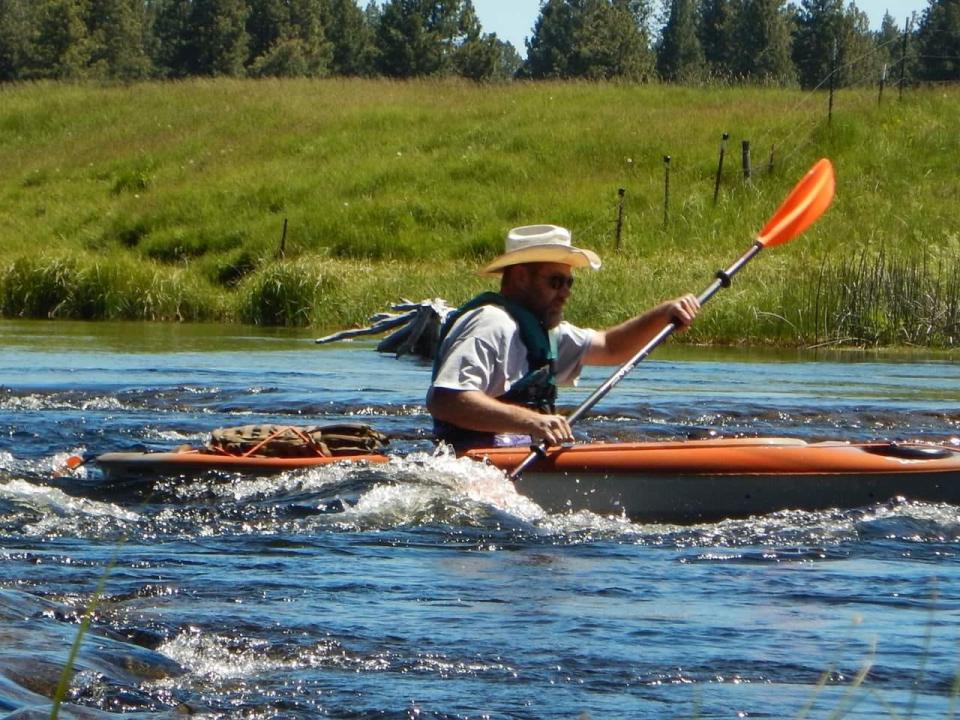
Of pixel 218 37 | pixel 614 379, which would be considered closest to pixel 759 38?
pixel 218 37

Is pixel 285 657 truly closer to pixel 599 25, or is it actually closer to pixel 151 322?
pixel 151 322

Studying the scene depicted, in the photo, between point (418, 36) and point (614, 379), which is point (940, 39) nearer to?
point (418, 36)

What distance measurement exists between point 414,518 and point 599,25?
68114mm

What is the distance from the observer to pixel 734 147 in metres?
27.7

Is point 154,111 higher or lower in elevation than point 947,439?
higher

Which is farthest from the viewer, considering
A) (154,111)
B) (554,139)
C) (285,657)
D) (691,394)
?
(154,111)

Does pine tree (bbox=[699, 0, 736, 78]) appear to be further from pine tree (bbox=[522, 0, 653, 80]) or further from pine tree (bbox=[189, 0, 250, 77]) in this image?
pine tree (bbox=[189, 0, 250, 77])

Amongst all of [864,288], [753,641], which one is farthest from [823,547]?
[864,288]

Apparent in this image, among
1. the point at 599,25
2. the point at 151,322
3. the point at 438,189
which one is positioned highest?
the point at 599,25

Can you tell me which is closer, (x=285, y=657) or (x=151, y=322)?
(x=285, y=657)

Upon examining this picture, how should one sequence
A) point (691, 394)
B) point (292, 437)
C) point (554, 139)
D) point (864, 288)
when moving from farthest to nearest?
point (554, 139) → point (864, 288) → point (691, 394) → point (292, 437)

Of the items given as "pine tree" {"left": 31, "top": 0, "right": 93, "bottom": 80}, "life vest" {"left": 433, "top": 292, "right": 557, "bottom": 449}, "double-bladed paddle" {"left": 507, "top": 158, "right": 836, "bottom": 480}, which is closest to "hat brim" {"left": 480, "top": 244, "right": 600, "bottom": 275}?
"life vest" {"left": 433, "top": 292, "right": 557, "bottom": 449}

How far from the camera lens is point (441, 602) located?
4.88 metres

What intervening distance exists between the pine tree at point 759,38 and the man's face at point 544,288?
69.4 meters
